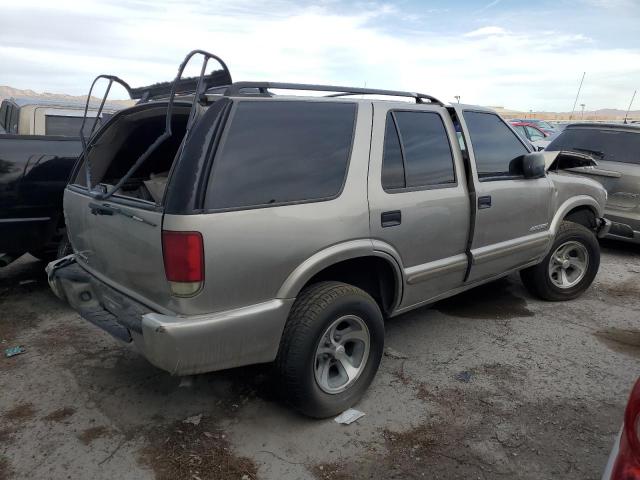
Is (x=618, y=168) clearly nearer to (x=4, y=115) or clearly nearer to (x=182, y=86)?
(x=182, y=86)

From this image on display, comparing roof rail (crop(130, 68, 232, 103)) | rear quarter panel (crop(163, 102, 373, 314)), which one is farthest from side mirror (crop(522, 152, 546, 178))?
roof rail (crop(130, 68, 232, 103))

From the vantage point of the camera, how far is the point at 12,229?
169 inches

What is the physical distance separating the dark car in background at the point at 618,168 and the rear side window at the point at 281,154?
15.7 ft

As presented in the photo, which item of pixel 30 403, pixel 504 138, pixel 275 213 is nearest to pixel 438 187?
pixel 504 138

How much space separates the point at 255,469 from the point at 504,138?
3.16 meters

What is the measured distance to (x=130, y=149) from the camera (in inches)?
141

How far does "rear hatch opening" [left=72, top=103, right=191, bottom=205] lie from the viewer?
3.23m

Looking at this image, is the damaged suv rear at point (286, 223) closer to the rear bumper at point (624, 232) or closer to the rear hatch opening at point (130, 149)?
the rear hatch opening at point (130, 149)

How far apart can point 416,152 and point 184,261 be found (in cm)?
178

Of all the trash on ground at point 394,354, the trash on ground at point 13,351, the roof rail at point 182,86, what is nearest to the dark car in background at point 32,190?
the trash on ground at point 13,351

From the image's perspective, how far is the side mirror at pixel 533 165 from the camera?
3961mm

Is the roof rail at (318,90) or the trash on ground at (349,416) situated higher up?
the roof rail at (318,90)

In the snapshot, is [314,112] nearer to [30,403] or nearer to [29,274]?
[30,403]

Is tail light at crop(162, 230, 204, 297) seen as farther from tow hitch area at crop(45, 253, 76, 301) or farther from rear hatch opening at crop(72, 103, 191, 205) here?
tow hitch area at crop(45, 253, 76, 301)
